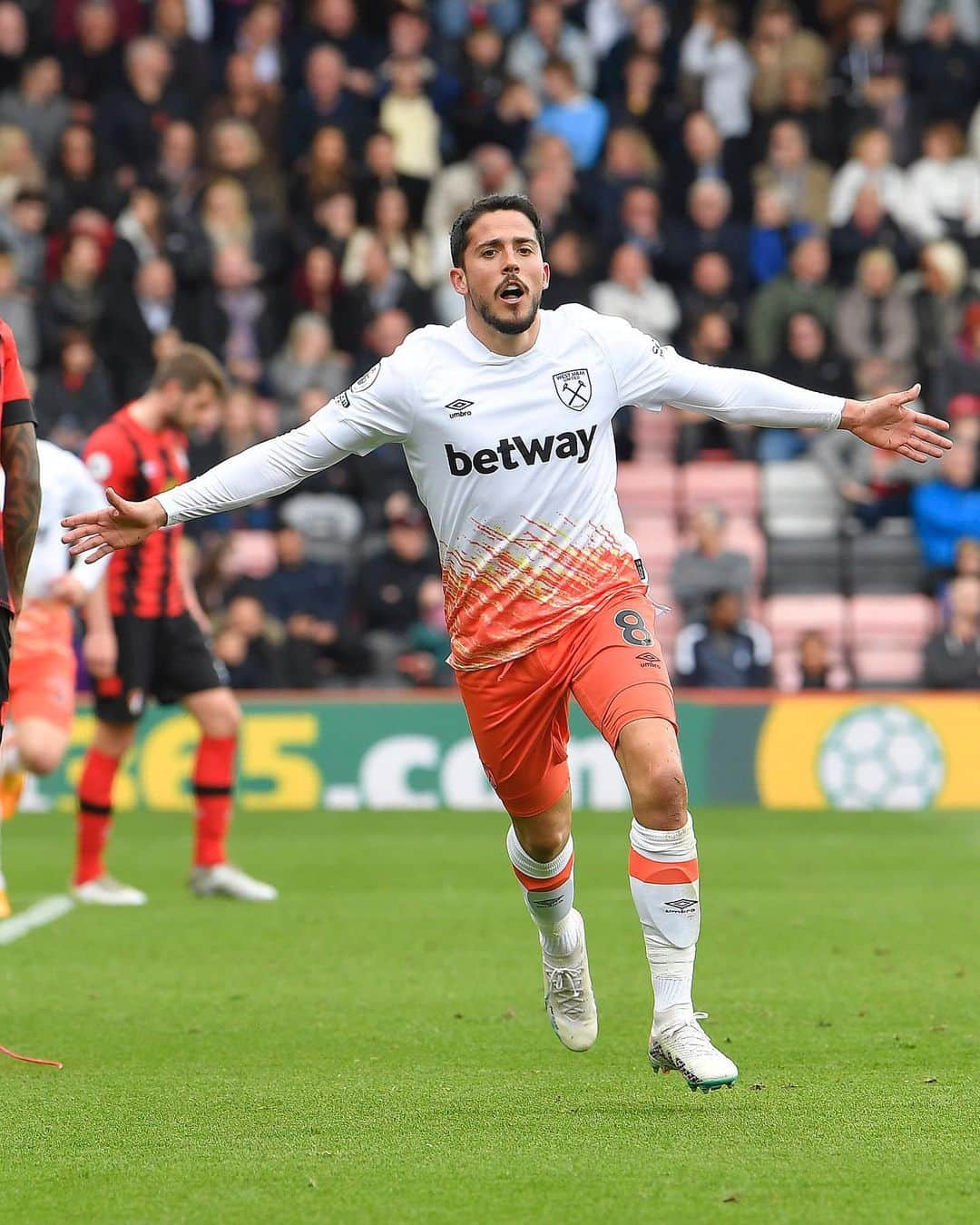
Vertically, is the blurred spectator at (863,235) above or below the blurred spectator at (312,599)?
above

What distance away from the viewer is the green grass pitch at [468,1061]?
484cm

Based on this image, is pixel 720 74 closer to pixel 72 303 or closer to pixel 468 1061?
pixel 72 303

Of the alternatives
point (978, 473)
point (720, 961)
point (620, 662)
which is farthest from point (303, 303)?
point (620, 662)

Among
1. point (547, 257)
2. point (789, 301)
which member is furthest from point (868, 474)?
point (547, 257)

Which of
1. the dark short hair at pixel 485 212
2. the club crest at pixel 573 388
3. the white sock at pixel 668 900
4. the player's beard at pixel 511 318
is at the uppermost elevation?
the dark short hair at pixel 485 212

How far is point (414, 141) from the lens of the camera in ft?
67.5

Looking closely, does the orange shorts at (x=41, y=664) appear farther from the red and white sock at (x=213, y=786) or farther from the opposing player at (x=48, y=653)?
the red and white sock at (x=213, y=786)

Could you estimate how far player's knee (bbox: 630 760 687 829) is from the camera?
19.5 ft

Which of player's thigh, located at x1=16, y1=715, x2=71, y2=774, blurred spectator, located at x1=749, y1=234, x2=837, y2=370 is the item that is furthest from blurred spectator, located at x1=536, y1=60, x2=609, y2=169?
player's thigh, located at x1=16, y1=715, x2=71, y2=774

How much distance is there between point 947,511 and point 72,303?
26.0 feet

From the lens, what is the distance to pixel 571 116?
2102 centimetres

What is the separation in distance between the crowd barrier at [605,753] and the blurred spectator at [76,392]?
3234mm

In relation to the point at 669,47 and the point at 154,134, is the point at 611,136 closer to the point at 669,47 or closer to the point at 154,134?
the point at 669,47

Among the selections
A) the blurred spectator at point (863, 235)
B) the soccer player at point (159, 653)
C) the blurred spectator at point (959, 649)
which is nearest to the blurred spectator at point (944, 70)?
the blurred spectator at point (863, 235)
